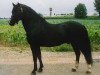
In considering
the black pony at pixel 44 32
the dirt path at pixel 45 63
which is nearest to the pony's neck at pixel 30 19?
the black pony at pixel 44 32

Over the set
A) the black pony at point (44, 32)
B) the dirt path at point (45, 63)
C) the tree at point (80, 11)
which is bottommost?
the tree at point (80, 11)

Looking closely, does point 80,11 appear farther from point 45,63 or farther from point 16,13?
point 16,13

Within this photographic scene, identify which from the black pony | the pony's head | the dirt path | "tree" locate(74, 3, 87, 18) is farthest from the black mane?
"tree" locate(74, 3, 87, 18)

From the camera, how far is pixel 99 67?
10.8 meters

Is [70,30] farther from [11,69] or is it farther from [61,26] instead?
[11,69]

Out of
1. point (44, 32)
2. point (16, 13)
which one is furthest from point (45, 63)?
point (16, 13)

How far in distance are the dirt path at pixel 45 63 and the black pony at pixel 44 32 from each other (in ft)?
1.96

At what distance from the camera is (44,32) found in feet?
31.6

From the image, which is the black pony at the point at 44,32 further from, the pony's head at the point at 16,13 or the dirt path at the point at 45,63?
the dirt path at the point at 45,63

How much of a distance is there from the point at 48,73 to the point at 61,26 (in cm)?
128

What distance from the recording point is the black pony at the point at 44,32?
376 inches

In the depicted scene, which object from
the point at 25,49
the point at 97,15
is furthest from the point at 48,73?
the point at 97,15

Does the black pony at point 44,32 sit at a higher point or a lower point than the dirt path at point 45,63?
higher

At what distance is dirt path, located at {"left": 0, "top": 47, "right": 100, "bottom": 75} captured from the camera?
10.2 metres
